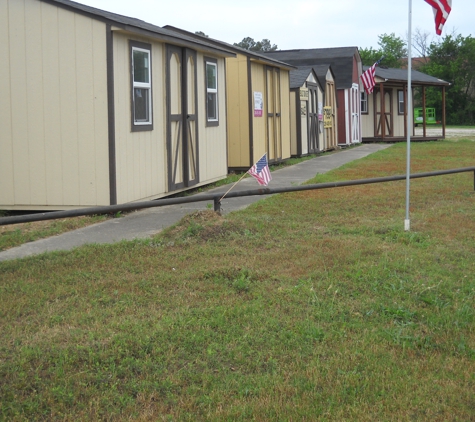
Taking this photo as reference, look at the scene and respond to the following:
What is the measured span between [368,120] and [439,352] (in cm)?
3420

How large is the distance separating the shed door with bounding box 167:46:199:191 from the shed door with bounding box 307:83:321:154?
12216 millimetres

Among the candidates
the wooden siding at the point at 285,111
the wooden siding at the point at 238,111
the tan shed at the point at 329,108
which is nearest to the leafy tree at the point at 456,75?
the tan shed at the point at 329,108

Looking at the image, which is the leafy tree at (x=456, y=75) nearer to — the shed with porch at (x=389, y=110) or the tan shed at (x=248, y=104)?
the shed with porch at (x=389, y=110)

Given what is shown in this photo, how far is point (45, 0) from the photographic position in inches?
420

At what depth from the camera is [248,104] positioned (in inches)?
726

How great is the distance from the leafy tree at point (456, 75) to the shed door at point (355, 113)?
30.9m

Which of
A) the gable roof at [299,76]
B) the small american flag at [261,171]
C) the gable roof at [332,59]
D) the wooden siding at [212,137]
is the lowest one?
the small american flag at [261,171]

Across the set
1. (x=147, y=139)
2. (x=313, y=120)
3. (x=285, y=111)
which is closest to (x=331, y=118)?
(x=313, y=120)

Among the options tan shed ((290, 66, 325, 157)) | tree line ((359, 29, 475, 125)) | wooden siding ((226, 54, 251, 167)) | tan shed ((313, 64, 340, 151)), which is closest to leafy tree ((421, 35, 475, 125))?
tree line ((359, 29, 475, 125))

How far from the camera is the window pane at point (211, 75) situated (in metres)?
14.8

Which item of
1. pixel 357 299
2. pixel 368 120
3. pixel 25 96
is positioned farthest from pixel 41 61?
pixel 368 120

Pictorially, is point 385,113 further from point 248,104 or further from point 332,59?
point 248,104

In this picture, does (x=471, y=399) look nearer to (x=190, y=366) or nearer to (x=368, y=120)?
(x=190, y=366)

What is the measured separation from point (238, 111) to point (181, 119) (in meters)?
5.38
